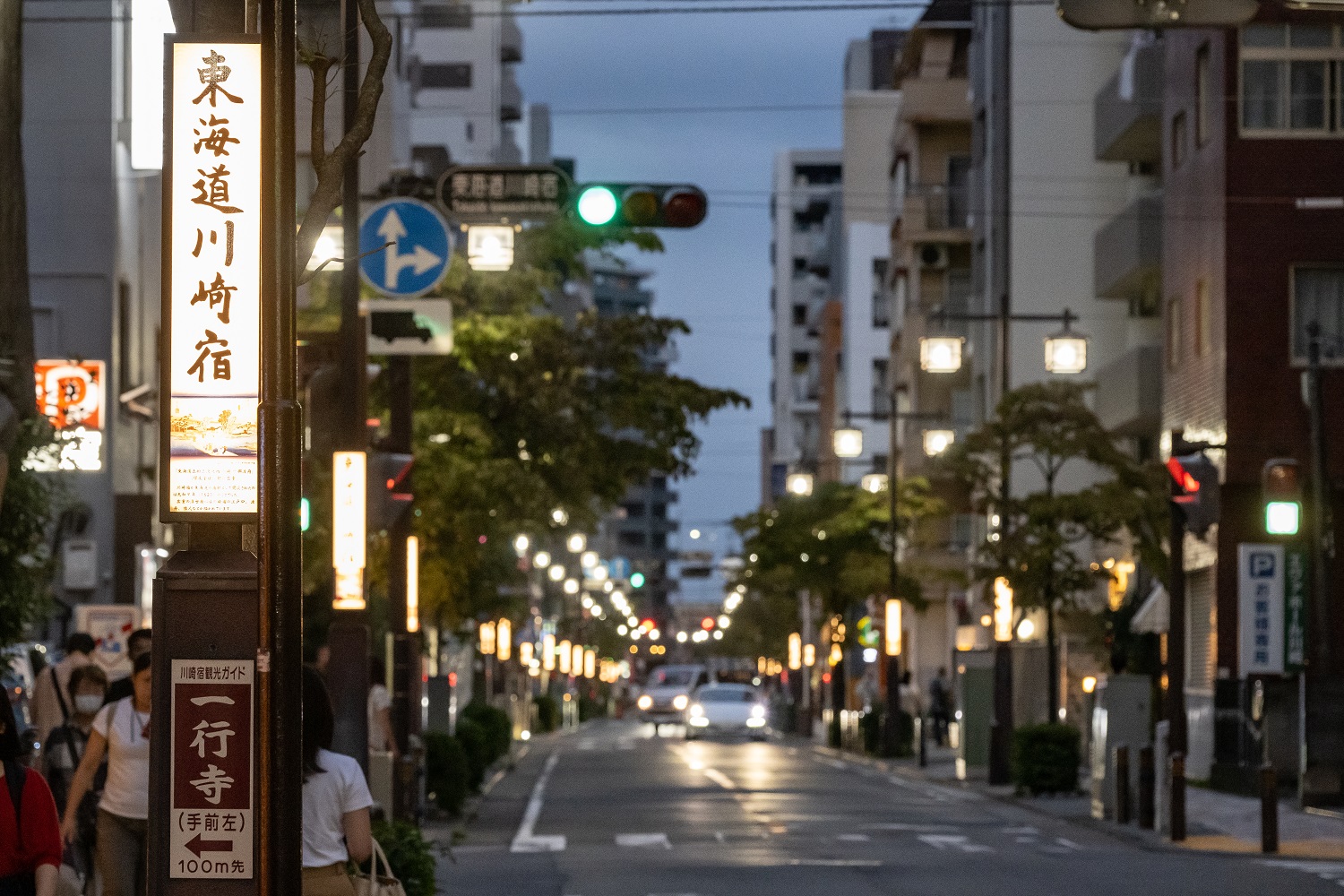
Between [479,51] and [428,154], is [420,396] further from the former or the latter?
[479,51]

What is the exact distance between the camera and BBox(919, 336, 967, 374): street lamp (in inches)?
1660

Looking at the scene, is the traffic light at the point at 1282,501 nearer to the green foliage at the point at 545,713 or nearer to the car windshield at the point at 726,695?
the car windshield at the point at 726,695

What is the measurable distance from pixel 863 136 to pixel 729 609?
4423 cm

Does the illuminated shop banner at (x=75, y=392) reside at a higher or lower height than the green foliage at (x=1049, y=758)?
higher

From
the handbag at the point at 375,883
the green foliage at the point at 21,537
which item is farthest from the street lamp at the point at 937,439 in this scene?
the handbag at the point at 375,883

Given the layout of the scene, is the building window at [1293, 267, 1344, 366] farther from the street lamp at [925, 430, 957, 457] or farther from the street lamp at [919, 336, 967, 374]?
the street lamp at [925, 430, 957, 457]

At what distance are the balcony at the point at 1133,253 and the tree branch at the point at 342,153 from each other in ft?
107

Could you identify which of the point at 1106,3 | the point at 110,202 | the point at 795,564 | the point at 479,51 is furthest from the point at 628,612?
the point at 1106,3

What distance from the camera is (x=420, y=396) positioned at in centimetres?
3288

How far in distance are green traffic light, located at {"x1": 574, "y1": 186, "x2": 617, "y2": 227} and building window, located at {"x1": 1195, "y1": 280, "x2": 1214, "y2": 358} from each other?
2015 centimetres

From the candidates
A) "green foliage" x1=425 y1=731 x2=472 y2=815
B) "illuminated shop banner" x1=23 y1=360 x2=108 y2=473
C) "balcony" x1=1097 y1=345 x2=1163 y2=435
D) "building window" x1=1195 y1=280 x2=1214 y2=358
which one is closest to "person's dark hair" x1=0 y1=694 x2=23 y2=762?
"green foliage" x1=425 y1=731 x2=472 y2=815

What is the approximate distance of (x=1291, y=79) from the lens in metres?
35.7

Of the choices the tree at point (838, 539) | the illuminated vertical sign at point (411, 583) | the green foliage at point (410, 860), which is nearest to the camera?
the green foliage at point (410, 860)

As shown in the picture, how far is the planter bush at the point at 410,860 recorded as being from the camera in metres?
12.6
